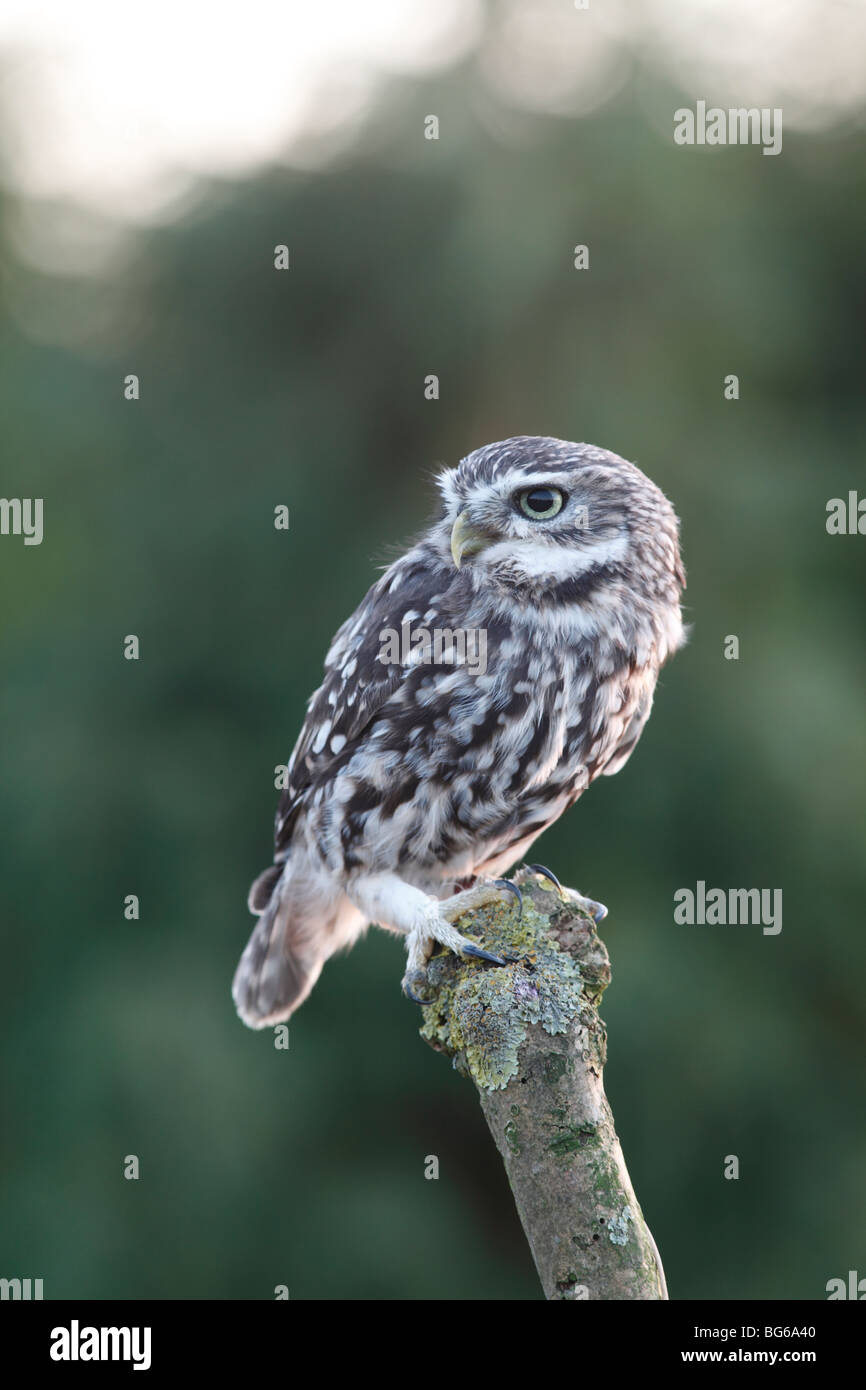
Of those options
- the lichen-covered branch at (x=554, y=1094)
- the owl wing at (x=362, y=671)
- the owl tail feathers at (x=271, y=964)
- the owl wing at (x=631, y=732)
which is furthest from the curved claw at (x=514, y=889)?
the owl tail feathers at (x=271, y=964)

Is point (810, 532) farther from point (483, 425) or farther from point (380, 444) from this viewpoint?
point (380, 444)

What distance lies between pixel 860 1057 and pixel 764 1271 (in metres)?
1.11

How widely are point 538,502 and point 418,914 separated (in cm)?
99

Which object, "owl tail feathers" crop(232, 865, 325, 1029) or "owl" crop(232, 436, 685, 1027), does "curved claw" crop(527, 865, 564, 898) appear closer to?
"owl" crop(232, 436, 685, 1027)

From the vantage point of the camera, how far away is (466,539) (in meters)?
2.85

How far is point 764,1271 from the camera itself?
5.84 meters

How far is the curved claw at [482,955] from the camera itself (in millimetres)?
2350

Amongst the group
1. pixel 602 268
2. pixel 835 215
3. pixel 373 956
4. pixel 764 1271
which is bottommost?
pixel 764 1271

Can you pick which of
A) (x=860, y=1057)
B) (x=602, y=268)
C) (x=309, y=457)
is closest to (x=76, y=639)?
(x=309, y=457)

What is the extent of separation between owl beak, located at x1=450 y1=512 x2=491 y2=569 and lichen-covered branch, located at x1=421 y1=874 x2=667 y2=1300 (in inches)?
34.9

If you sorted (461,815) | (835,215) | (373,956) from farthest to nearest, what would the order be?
(835,215) → (373,956) → (461,815)

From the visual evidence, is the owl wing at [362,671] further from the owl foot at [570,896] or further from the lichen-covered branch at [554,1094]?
the lichen-covered branch at [554,1094]

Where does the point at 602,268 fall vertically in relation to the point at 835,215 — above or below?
below

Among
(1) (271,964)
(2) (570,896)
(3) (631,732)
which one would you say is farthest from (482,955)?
(1) (271,964)
